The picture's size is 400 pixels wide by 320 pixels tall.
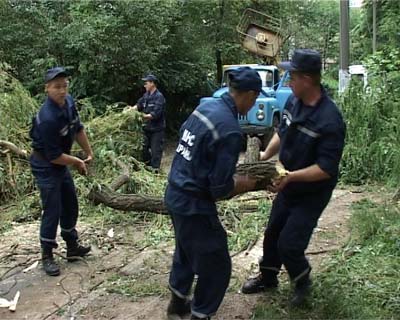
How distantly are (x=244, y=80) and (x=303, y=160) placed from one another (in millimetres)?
758

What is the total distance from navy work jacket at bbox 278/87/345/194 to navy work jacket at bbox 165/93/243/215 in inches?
23.4

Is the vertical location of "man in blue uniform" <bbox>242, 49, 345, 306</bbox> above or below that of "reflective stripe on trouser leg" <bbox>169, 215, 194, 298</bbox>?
above

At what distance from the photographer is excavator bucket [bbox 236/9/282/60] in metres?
20.3

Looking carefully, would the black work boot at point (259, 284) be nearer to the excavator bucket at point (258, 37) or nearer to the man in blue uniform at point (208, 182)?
the man in blue uniform at point (208, 182)

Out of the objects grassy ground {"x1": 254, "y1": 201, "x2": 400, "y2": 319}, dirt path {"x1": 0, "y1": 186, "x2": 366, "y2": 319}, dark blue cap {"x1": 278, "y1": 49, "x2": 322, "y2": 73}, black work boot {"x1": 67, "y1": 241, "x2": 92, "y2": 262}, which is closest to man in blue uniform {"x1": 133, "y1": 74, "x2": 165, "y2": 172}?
dirt path {"x1": 0, "y1": 186, "x2": 366, "y2": 319}

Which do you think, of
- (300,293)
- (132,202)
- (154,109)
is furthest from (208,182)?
(154,109)

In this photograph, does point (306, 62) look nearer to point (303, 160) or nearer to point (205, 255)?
point (303, 160)

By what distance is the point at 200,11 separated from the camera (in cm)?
1958

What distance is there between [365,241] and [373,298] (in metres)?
1.24

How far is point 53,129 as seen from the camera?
472 centimetres

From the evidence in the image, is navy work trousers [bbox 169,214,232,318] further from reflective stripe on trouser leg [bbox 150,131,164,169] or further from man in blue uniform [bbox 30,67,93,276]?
reflective stripe on trouser leg [bbox 150,131,164,169]

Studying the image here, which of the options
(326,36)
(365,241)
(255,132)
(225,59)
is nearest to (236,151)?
(365,241)

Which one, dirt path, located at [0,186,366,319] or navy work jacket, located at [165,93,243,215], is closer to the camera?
navy work jacket, located at [165,93,243,215]

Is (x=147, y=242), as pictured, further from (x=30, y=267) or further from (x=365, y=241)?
(x=365, y=241)
